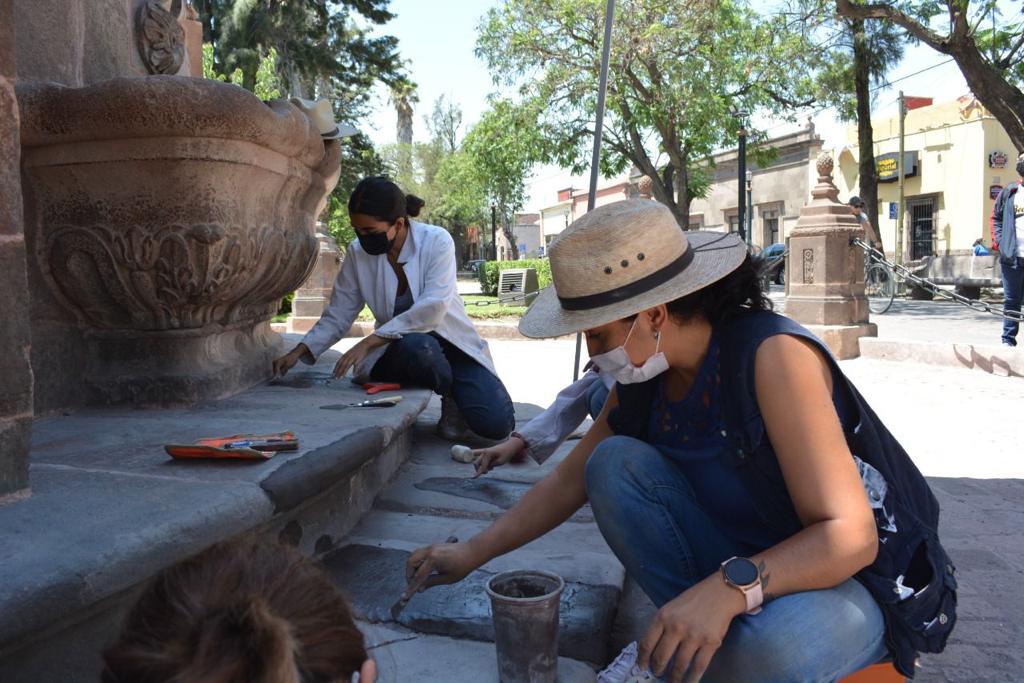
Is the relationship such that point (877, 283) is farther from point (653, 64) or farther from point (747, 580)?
point (747, 580)

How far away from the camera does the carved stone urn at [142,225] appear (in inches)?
105

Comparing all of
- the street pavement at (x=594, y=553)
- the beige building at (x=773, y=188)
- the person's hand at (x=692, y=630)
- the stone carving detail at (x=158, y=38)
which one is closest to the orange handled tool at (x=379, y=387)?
the street pavement at (x=594, y=553)

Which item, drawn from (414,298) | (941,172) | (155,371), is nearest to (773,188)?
(941,172)

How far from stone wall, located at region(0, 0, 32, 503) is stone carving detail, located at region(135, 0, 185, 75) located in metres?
1.93

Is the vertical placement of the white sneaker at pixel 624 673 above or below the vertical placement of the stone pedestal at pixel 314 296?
below

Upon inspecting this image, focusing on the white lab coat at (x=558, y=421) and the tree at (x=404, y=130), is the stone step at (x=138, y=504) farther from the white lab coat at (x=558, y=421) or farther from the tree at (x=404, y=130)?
the tree at (x=404, y=130)

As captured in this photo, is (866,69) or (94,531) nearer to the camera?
(94,531)

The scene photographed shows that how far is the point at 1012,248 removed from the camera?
24.2ft

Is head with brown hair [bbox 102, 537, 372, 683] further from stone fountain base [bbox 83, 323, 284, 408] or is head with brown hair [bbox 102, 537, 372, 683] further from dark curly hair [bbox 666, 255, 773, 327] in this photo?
stone fountain base [bbox 83, 323, 284, 408]

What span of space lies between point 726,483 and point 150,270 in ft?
6.91

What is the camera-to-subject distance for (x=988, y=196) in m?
25.2

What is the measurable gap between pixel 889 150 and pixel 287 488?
102 ft

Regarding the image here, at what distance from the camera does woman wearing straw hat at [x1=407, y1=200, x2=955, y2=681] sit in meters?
1.37

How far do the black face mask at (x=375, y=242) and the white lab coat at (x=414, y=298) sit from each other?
0.20 feet
